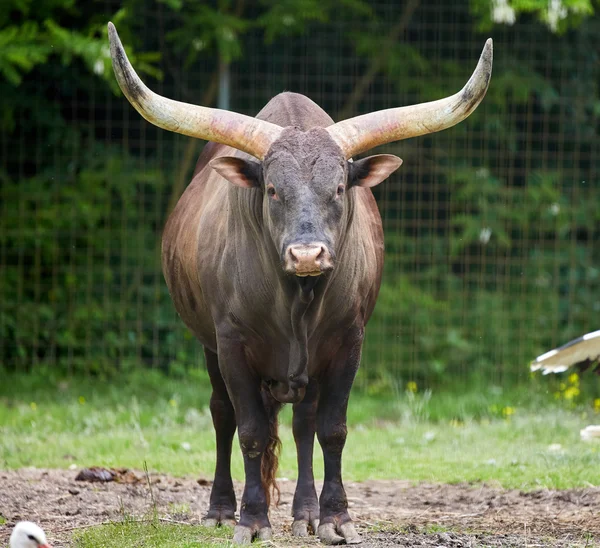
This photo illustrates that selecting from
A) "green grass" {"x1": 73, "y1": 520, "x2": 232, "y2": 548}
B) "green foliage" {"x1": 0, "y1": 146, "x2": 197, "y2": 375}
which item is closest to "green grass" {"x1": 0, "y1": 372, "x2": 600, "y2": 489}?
"green foliage" {"x1": 0, "y1": 146, "x2": 197, "y2": 375}

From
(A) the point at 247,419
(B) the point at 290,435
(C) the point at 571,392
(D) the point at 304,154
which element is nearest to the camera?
(D) the point at 304,154

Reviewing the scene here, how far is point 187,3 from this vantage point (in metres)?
11.0

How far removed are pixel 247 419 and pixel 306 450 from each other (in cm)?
57

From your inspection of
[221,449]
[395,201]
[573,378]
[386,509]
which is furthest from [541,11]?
[221,449]

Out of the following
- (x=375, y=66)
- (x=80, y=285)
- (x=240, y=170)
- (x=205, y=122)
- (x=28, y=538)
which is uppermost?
(x=375, y=66)

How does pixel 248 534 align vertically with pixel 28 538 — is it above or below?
below

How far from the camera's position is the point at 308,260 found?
14.5 feet

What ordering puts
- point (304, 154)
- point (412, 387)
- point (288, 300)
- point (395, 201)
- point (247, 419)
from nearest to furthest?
point (304, 154)
point (288, 300)
point (247, 419)
point (412, 387)
point (395, 201)

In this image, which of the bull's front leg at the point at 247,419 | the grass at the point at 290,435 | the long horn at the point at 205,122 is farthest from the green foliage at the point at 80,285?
the long horn at the point at 205,122

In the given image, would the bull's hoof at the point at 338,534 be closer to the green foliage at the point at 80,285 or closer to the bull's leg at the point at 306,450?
the bull's leg at the point at 306,450

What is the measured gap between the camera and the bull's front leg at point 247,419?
5.22m

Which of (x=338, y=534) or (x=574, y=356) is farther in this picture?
(x=574, y=356)

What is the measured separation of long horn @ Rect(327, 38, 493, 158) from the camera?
4957 millimetres

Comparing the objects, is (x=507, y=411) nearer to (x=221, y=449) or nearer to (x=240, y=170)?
(x=221, y=449)
